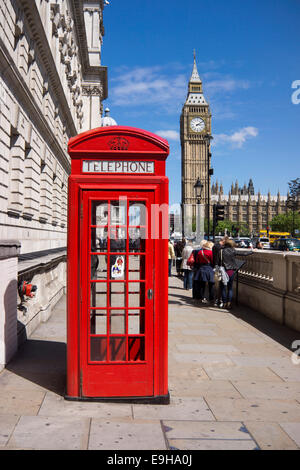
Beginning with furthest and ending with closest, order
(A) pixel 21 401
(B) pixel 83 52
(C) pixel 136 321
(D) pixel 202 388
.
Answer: (B) pixel 83 52
(D) pixel 202 388
(C) pixel 136 321
(A) pixel 21 401

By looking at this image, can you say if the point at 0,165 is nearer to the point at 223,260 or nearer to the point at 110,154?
the point at 223,260

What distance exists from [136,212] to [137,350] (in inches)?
54.4

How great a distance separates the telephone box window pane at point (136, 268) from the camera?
474 centimetres

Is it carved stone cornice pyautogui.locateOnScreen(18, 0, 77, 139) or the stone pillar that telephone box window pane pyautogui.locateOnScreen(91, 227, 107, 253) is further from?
carved stone cornice pyautogui.locateOnScreen(18, 0, 77, 139)

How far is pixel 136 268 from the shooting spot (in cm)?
483

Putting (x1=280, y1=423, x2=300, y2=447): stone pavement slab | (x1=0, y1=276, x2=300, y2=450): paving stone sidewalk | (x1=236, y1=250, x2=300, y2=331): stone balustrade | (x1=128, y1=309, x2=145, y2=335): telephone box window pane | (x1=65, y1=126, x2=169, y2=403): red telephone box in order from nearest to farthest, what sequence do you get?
(x1=0, y1=276, x2=300, y2=450): paving stone sidewalk → (x1=280, y1=423, x2=300, y2=447): stone pavement slab → (x1=65, y1=126, x2=169, y2=403): red telephone box → (x1=128, y1=309, x2=145, y2=335): telephone box window pane → (x1=236, y1=250, x2=300, y2=331): stone balustrade

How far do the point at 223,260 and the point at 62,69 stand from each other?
71.7 ft

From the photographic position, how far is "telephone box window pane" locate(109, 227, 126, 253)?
4.65m

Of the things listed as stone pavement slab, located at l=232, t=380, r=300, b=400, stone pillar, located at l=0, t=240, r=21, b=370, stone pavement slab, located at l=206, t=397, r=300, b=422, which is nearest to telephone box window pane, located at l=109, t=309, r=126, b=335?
stone pavement slab, located at l=206, t=397, r=300, b=422

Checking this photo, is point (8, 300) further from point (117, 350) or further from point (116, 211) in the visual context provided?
point (116, 211)

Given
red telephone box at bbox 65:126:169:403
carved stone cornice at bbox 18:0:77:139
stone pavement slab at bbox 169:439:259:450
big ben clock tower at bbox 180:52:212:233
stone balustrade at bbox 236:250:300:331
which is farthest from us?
big ben clock tower at bbox 180:52:212:233

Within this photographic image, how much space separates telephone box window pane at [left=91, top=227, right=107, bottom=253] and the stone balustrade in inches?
186

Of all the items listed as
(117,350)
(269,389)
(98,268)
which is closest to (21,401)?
(117,350)

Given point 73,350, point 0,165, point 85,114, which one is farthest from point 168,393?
point 85,114
